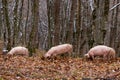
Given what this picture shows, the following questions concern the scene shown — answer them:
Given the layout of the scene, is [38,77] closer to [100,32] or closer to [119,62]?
[119,62]

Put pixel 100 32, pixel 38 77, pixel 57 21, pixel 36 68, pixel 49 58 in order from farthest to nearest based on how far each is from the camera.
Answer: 1. pixel 57 21
2. pixel 100 32
3. pixel 49 58
4. pixel 36 68
5. pixel 38 77

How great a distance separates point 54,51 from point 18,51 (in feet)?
9.46

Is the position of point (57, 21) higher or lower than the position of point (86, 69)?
higher

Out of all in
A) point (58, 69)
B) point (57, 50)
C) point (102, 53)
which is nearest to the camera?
point (58, 69)

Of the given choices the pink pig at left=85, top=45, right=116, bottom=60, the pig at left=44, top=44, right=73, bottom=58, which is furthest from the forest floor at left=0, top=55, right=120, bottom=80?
the pig at left=44, top=44, right=73, bottom=58

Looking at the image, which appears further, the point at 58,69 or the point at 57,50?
the point at 57,50

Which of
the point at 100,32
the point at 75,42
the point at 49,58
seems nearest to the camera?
the point at 49,58

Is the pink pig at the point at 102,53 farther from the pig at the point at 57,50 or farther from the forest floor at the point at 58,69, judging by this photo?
the pig at the point at 57,50

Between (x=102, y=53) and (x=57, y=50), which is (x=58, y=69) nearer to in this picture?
(x=57, y=50)

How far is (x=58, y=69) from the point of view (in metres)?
14.0

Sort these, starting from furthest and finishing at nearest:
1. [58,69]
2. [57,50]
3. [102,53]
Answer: [57,50]
[102,53]
[58,69]

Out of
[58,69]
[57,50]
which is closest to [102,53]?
[57,50]

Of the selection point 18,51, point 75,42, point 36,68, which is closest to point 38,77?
point 36,68

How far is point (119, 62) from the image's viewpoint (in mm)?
15547
